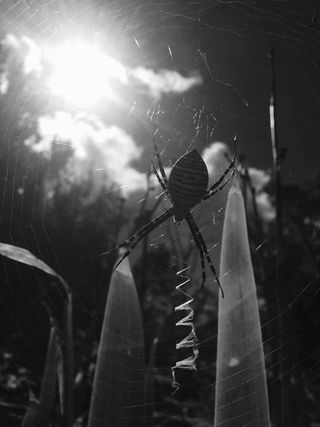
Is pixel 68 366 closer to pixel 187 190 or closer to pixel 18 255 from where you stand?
pixel 18 255

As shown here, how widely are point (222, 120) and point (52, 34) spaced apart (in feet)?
3.29

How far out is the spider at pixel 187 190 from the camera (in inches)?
63.3

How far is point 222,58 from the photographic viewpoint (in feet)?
6.54

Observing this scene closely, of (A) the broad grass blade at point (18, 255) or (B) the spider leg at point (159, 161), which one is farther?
(B) the spider leg at point (159, 161)

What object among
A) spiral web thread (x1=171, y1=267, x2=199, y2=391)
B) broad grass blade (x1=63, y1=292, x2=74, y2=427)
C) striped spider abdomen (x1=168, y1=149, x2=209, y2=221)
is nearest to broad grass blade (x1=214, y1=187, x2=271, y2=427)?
spiral web thread (x1=171, y1=267, x2=199, y2=391)

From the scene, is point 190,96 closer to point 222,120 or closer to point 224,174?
point 222,120

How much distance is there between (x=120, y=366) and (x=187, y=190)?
29.2 inches

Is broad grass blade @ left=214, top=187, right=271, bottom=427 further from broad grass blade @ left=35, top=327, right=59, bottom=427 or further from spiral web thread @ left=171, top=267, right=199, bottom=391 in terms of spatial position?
broad grass blade @ left=35, top=327, right=59, bottom=427

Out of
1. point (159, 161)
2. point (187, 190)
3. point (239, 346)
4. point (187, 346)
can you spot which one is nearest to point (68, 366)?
point (187, 346)

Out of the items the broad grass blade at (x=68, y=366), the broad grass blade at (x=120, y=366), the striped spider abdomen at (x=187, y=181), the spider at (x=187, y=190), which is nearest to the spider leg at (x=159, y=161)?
the spider at (x=187, y=190)

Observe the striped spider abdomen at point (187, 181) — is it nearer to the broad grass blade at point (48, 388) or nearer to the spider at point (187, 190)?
the spider at point (187, 190)

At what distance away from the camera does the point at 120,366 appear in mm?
1391

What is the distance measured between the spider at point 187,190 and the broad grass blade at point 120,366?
178 millimetres

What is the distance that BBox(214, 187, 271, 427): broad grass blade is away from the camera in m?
1.10
